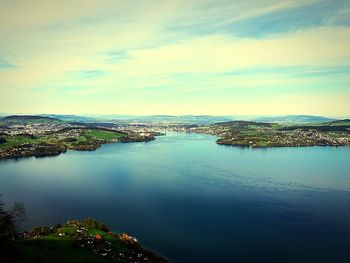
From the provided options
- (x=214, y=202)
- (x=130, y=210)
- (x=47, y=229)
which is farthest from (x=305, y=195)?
(x=47, y=229)

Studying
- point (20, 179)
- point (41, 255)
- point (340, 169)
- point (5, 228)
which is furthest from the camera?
point (340, 169)

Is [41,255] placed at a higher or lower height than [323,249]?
higher

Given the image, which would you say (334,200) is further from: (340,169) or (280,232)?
(340,169)

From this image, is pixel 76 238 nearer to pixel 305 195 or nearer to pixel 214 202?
pixel 214 202

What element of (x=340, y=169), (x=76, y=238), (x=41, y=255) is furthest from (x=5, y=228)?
(x=340, y=169)

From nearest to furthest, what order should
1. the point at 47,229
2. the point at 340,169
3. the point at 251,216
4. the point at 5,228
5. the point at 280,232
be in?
1. the point at 5,228
2. the point at 47,229
3. the point at 280,232
4. the point at 251,216
5. the point at 340,169

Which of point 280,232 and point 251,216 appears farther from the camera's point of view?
point 251,216
